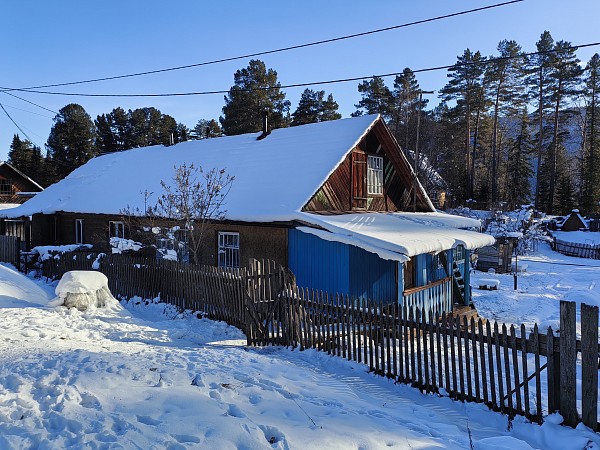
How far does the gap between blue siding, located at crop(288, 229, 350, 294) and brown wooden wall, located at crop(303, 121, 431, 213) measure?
118 centimetres

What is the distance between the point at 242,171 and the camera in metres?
16.7

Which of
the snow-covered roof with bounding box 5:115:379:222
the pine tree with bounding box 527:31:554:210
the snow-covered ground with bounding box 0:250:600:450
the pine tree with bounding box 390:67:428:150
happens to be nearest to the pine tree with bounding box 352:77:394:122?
the pine tree with bounding box 390:67:428:150

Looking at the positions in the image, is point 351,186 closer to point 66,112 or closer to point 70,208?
point 70,208

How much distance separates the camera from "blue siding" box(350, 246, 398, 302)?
11703mm

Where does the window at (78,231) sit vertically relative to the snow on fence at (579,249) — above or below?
above

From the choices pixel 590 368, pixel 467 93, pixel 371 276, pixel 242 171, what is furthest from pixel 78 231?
pixel 467 93

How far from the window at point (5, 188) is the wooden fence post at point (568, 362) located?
1836 inches

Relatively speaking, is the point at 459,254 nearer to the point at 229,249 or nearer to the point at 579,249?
the point at 229,249

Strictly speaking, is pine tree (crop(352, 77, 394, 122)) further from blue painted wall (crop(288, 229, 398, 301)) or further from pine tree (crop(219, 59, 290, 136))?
blue painted wall (crop(288, 229, 398, 301))

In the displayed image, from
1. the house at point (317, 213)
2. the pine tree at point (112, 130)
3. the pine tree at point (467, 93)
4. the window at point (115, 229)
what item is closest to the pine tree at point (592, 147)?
the pine tree at point (467, 93)

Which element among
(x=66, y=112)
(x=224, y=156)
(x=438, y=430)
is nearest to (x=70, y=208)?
(x=224, y=156)

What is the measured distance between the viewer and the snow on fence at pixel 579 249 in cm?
3366

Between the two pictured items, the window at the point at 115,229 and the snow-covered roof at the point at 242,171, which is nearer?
the snow-covered roof at the point at 242,171

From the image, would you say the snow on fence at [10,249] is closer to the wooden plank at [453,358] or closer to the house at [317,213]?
the house at [317,213]
